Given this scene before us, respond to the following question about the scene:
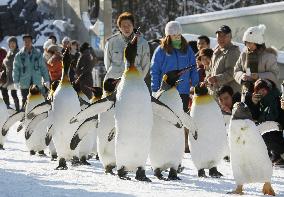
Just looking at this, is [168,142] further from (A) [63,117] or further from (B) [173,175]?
(A) [63,117]

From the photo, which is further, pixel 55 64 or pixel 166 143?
pixel 55 64

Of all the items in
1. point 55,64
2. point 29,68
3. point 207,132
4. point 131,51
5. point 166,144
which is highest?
point 55,64

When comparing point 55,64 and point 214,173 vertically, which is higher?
point 55,64

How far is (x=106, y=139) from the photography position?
Result: 6.77m

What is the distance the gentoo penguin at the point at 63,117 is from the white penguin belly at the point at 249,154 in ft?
6.94

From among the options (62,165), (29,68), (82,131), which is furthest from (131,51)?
(29,68)

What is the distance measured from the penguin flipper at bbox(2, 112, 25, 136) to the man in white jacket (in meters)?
2.33

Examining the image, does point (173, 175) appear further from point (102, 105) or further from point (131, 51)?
point (131, 51)

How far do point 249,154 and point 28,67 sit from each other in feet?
24.4

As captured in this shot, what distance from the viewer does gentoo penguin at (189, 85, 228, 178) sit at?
6.66 meters

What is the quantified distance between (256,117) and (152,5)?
24.8m

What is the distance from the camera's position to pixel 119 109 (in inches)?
242

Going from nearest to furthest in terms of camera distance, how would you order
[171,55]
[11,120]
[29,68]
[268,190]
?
[268,190]
[171,55]
[11,120]
[29,68]

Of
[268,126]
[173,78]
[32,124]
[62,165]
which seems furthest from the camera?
[32,124]
